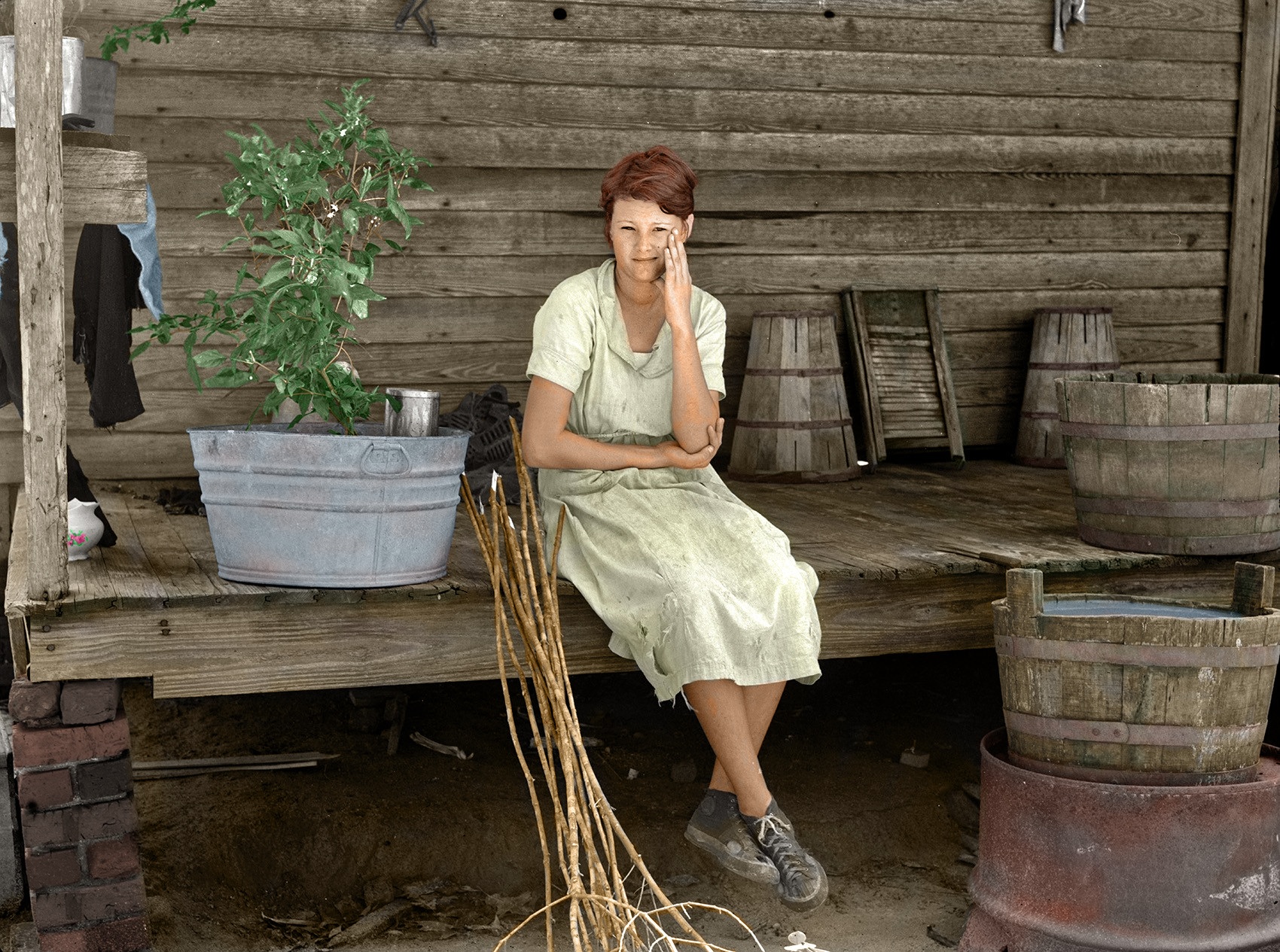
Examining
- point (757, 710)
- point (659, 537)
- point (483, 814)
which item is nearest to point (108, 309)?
point (483, 814)

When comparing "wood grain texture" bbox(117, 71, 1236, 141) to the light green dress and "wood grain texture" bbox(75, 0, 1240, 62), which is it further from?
the light green dress

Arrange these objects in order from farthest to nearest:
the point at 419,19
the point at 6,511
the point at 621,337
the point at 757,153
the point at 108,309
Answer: the point at 757,153 < the point at 419,19 < the point at 6,511 < the point at 108,309 < the point at 621,337

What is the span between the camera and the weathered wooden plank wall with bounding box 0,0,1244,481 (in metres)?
5.64

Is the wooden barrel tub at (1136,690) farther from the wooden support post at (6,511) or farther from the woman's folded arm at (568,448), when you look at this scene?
the wooden support post at (6,511)

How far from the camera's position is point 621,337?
380 cm

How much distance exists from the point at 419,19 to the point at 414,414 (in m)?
2.75

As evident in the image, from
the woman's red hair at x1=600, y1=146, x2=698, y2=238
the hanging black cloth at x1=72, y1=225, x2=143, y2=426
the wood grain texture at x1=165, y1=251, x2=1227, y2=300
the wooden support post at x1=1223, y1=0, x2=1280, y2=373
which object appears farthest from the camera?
the wooden support post at x1=1223, y1=0, x2=1280, y2=373

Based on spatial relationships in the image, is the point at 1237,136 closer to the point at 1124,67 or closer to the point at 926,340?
the point at 1124,67

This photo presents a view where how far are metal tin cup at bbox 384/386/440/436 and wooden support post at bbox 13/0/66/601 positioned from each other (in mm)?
747

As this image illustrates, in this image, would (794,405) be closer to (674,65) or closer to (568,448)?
(674,65)

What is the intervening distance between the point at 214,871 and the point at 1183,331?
16.7ft

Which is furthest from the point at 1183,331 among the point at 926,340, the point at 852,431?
the point at 852,431

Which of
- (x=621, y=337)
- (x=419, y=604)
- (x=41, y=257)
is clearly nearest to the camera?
(x=41, y=257)

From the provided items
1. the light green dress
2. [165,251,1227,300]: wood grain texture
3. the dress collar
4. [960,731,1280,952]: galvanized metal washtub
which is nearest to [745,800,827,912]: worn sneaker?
the light green dress
